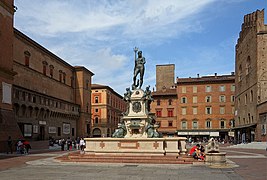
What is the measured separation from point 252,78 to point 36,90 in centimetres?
3633

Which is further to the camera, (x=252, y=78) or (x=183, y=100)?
(x=183, y=100)

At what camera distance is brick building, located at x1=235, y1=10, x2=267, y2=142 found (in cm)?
5191

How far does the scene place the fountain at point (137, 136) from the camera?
70.6ft

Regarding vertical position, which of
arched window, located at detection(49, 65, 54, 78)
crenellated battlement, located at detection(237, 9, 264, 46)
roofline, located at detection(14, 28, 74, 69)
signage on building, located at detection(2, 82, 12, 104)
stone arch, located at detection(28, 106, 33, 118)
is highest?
crenellated battlement, located at detection(237, 9, 264, 46)

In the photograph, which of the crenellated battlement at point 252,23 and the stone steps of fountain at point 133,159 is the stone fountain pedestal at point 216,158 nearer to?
the stone steps of fountain at point 133,159

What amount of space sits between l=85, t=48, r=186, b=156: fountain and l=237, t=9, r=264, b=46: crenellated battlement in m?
33.1

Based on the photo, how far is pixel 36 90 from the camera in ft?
178

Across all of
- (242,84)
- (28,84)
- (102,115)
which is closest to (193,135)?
(242,84)

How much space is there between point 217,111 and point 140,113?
55943 mm

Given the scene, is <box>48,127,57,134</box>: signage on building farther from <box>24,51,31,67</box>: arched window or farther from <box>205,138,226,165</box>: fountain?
<box>205,138,226,165</box>: fountain

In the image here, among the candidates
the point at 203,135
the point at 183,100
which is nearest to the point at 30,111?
the point at 183,100

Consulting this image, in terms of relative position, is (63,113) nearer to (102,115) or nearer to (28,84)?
(28,84)

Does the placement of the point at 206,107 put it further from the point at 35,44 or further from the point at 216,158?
the point at 216,158

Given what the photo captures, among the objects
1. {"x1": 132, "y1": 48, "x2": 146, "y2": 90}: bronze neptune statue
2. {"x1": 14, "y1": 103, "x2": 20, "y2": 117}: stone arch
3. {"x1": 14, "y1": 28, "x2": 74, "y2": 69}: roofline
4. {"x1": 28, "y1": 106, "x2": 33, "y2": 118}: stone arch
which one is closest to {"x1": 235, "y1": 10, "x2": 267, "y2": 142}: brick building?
{"x1": 132, "y1": 48, "x2": 146, "y2": 90}: bronze neptune statue
